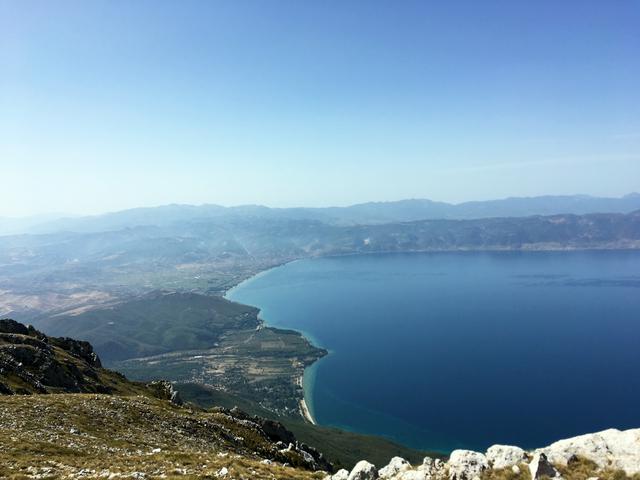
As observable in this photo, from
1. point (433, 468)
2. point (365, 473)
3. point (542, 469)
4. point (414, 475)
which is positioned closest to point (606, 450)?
point (542, 469)

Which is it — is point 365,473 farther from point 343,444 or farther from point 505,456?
point 343,444

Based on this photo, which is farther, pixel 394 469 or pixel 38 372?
pixel 38 372

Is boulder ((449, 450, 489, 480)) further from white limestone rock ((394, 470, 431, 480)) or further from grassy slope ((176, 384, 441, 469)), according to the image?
grassy slope ((176, 384, 441, 469))

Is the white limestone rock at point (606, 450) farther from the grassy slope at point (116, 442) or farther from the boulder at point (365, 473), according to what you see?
the grassy slope at point (116, 442)

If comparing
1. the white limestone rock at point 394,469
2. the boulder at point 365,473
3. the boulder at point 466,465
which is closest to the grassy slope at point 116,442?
the boulder at point 365,473

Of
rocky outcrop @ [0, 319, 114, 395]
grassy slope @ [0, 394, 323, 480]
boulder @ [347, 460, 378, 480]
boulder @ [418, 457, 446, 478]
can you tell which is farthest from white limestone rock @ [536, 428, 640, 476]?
rocky outcrop @ [0, 319, 114, 395]
